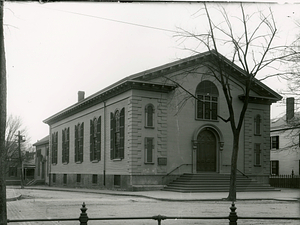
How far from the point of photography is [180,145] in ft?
104

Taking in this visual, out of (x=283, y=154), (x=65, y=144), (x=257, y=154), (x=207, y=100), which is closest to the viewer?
(x=207, y=100)

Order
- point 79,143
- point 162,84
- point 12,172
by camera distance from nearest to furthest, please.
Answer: point 162,84 → point 79,143 → point 12,172

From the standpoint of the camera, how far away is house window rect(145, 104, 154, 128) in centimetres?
3075

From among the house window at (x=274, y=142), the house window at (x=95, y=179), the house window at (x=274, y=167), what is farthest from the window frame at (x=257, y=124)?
the house window at (x=95, y=179)

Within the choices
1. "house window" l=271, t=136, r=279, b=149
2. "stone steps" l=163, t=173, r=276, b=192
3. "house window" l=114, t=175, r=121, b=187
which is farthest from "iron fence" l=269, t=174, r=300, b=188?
"house window" l=114, t=175, r=121, b=187

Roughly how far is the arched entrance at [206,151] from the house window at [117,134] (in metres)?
5.83

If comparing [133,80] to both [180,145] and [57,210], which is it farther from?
[57,210]

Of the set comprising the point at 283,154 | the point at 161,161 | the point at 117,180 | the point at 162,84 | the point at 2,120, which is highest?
the point at 162,84

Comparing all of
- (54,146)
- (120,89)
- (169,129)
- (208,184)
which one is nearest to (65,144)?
(54,146)

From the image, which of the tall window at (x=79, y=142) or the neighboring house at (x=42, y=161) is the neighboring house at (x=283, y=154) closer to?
the tall window at (x=79, y=142)

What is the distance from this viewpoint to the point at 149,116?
102ft

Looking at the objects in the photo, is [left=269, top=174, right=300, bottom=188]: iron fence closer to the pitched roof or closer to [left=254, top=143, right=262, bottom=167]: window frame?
[left=254, top=143, right=262, bottom=167]: window frame

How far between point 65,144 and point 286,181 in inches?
938

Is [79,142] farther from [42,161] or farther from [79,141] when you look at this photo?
[42,161]
